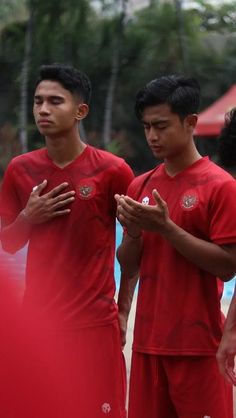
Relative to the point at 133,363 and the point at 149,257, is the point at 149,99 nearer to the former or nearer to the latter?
the point at 149,257

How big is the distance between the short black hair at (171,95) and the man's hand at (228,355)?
2.54ft

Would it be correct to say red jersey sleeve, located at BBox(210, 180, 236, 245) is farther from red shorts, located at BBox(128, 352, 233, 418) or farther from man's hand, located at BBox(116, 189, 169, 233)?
red shorts, located at BBox(128, 352, 233, 418)

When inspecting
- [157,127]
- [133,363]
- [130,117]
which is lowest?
[133,363]

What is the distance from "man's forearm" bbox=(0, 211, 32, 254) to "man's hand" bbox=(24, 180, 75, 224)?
3 cm

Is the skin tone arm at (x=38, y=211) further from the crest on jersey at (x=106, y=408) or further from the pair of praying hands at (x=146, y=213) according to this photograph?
the crest on jersey at (x=106, y=408)

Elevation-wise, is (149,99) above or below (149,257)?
above

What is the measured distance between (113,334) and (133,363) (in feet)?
1.20

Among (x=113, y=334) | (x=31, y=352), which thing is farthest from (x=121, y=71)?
(x=31, y=352)

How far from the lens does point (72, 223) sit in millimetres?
3135

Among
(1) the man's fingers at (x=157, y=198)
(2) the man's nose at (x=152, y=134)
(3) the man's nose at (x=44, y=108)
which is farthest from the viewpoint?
(3) the man's nose at (x=44, y=108)

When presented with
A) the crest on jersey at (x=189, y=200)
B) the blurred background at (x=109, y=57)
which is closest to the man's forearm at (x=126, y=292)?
the crest on jersey at (x=189, y=200)

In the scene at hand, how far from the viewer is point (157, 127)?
2846mm

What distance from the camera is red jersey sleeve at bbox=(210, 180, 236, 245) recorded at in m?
2.68

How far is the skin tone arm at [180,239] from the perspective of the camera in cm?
264
